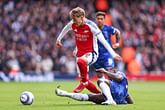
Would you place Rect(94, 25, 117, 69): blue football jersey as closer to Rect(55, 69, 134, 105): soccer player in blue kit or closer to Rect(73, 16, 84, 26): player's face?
Rect(73, 16, 84, 26): player's face

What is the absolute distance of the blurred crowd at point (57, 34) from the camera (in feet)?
99.8

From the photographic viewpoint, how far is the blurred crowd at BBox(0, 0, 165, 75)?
99.8 ft

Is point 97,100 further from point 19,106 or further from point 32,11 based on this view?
point 32,11

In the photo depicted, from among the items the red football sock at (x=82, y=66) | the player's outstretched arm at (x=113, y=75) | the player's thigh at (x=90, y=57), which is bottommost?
the player's outstretched arm at (x=113, y=75)

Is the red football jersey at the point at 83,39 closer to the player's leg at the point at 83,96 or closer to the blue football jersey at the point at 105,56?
the player's leg at the point at 83,96

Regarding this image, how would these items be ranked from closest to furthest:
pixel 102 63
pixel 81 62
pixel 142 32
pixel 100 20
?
pixel 81 62, pixel 100 20, pixel 102 63, pixel 142 32

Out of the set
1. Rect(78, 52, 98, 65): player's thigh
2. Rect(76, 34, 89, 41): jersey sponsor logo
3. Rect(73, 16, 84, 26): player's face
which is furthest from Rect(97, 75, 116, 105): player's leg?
Rect(73, 16, 84, 26): player's face

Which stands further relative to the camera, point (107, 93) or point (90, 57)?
point (90, 57)

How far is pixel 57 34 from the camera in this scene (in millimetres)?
31734

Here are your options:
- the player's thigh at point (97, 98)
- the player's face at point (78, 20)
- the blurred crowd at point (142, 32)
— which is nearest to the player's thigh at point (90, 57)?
the player's face at point (78, 20)

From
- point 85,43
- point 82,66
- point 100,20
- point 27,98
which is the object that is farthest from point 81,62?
point 100,20

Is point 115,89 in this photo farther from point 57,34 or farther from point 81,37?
point 57,34

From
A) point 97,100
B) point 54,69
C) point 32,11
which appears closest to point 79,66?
point 97,100

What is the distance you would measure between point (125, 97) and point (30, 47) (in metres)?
16.4
